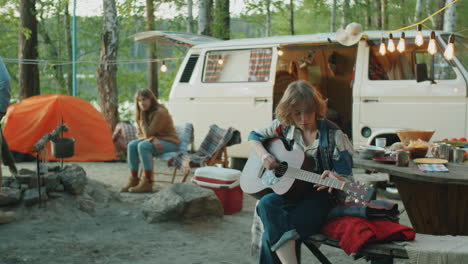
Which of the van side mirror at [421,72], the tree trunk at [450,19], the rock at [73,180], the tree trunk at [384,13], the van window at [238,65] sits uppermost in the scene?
the tree trunk at [384,13]

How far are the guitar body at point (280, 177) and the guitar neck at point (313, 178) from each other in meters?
0.03

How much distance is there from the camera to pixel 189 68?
321 inches

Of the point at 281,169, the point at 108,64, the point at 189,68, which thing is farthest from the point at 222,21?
the point at 281,169

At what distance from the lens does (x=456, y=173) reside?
3.44 m

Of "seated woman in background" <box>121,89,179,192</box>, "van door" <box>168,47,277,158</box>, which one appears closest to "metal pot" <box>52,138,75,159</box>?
"seated woman in background" <box>121,89,179,192</box>

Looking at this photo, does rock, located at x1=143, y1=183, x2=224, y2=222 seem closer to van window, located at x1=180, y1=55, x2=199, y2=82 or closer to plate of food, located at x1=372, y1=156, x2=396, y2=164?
plate of food, located at x1=372, y1=156, x2=396, y2=164

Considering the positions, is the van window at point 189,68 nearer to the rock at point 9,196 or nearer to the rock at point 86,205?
the rock at point 86,205

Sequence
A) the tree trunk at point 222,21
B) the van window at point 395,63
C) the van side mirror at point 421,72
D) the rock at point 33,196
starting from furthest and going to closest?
1. the tree trunk at point 222,21
2. the van window at point 395,63
3. the van side mirror at point 421,72
4. the rock at point 33,196

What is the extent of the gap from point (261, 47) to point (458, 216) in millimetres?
4286

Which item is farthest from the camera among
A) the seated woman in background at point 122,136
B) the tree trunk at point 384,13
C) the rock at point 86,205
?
the tree trunk at point 384,13

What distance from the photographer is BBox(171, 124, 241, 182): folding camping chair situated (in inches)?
263

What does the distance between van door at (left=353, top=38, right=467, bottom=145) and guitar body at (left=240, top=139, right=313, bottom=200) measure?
344cm

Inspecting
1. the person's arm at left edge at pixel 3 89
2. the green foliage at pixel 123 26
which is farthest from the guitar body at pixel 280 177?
the green foliage at pixel 123 26

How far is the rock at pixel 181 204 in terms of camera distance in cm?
518
